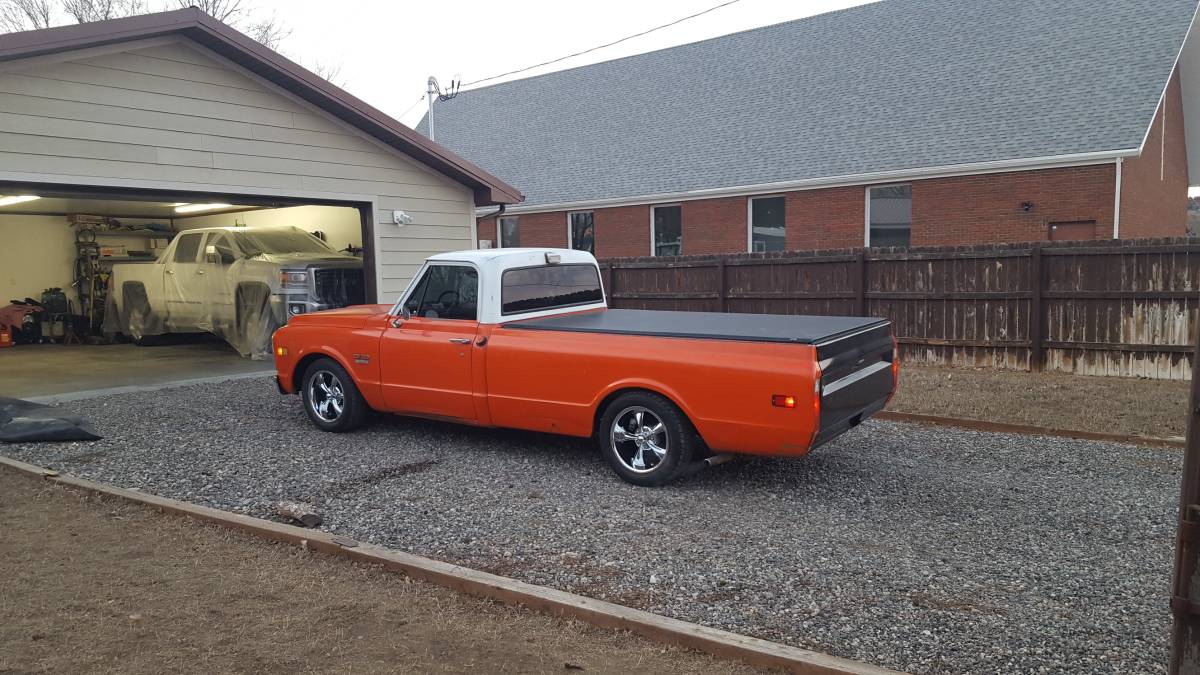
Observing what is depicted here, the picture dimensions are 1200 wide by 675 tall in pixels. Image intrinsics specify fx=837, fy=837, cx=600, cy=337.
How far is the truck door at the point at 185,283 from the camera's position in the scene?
14117 millimetres

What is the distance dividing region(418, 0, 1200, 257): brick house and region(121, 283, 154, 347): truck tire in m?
7.94

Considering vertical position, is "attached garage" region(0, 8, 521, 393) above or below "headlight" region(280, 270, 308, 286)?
above

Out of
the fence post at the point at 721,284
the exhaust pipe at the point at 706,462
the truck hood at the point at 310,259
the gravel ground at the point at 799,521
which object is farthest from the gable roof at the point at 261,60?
the exhaust pipe at the point at 706,462

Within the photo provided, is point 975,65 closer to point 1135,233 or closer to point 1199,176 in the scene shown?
point 1135,233

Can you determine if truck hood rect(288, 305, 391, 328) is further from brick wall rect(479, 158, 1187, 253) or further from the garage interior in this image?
brick wall rect(479, 158, 1187, 253)

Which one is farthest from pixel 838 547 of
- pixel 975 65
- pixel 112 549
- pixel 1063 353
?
pixel 975 65

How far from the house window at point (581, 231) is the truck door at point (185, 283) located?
1223 centimetres

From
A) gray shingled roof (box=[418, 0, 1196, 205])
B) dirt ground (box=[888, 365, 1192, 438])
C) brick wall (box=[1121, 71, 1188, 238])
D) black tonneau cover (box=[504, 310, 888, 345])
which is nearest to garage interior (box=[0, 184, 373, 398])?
black tonneau cover (box=[504, 310, 888, 345])

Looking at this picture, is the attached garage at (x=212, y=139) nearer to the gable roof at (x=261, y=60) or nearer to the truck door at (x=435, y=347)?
the gable roof at (x=261, y=60)

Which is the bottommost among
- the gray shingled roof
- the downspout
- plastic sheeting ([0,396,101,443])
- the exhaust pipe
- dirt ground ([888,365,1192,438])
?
dirt ground ([888,365,1192,438])

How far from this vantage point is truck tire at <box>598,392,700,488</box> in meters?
5.94

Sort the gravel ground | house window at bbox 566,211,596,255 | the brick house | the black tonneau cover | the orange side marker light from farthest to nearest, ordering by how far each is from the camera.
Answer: house window at bbox 566,211,596,255, the brick house, the black tonneau cover, the orange side marker light, the gravel ground

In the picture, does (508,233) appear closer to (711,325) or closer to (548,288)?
(548,288)

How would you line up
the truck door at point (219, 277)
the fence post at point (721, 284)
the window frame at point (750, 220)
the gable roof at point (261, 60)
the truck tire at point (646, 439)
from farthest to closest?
the window frame at point (750, 220) → the fence post at point (721, 284) → the truck door at point (219, 277) → the gable roof at point (261, 60) → the truck tire at point (646, 439)
